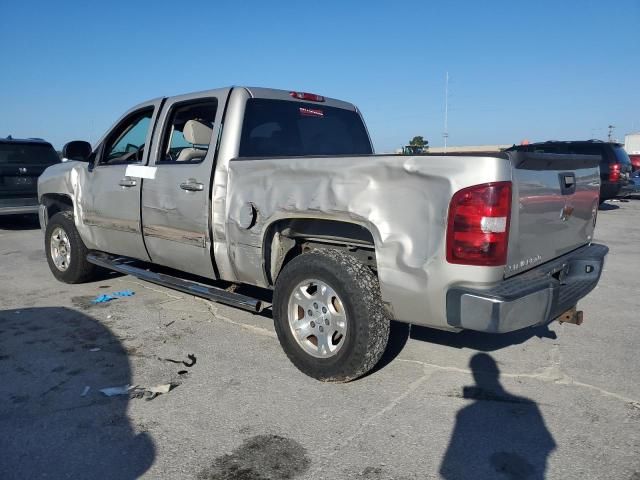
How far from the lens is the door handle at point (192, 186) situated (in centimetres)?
425

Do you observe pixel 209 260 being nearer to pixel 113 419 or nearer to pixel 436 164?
pixel 113 419

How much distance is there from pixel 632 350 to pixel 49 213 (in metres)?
6.55

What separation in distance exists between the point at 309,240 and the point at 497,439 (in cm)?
184

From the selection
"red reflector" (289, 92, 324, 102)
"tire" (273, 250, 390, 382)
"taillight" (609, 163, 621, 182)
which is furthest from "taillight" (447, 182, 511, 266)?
"taillight" (609, 163, 621, 182)

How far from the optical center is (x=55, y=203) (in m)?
6.43

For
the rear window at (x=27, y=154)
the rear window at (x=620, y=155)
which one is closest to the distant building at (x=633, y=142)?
the rear window at (x=620, y=155)

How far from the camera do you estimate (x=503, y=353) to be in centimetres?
418

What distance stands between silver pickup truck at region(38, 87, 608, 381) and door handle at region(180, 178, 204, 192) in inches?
1.0

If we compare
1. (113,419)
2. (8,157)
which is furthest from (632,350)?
(8,157)

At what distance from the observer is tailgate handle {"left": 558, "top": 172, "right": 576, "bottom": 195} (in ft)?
11.4

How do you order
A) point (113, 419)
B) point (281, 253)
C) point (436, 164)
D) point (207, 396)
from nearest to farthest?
point (436, 164) < point (113, 419) < point (207, 396) < point (281, 253)

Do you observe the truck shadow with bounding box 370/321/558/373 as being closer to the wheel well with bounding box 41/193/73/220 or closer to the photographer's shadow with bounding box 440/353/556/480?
the photographer's shadow with bounding box 440/353/556/480

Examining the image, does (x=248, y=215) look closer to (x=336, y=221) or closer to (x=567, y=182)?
(x=336, y=221)

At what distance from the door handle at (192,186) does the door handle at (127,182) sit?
831 mm
